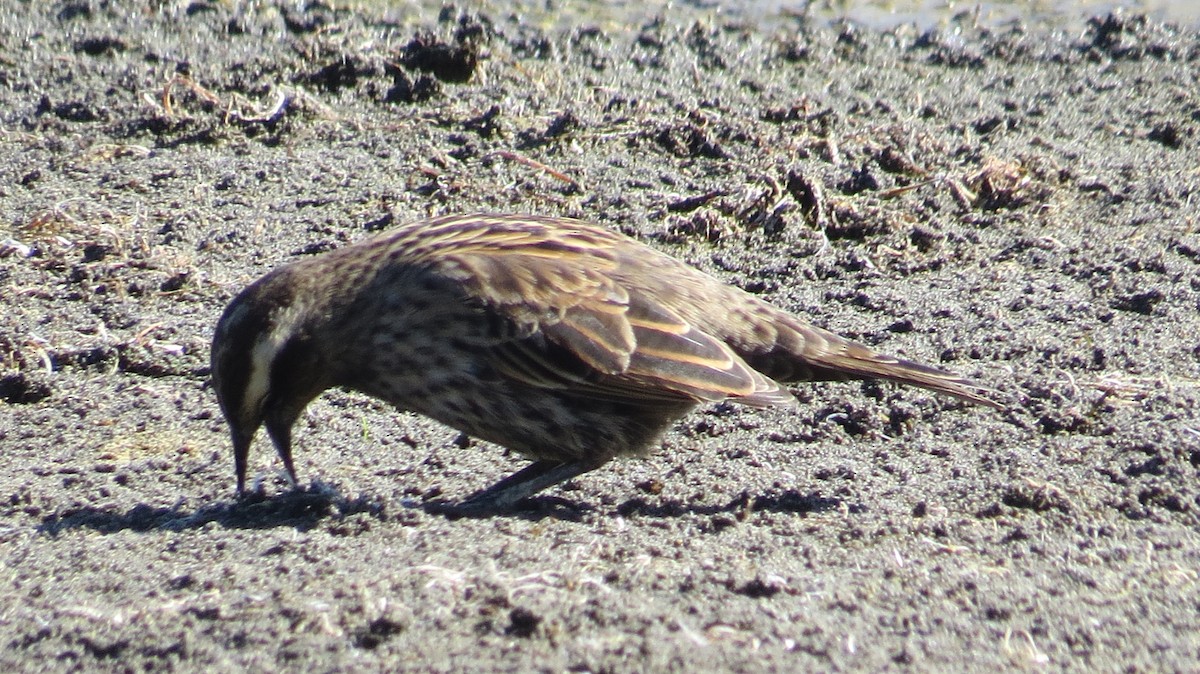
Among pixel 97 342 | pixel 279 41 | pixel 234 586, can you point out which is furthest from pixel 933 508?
pixel 279 41

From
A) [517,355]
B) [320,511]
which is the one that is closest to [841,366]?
[517,355]

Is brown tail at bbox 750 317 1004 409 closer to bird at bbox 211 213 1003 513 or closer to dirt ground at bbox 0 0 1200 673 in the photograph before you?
bird at bbox 211 213 1003 513

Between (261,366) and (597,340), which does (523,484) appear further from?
(261,366)

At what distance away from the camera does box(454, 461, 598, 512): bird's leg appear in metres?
6.02

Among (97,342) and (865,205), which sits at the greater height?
(865,205)

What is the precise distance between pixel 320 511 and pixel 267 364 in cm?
65

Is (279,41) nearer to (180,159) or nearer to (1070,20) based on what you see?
(180,159)

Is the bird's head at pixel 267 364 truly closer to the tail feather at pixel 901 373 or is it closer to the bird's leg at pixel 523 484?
the bird's leg at pixel 523 484

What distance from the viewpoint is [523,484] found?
614cm

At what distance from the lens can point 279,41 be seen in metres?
10.7

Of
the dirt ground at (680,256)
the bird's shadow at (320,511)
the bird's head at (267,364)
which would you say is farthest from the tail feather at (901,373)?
the bird's head at (267,364)

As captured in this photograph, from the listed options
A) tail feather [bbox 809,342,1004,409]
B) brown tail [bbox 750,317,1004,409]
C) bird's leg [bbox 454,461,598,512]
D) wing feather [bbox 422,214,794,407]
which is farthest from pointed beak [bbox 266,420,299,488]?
tail feather [bbox 809,342,1004,409]

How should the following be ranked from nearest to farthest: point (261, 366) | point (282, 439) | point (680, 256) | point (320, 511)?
point (320, 511), point (261, 366), point (282, 439), point (680, 256)

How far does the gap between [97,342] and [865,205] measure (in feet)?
13.5
